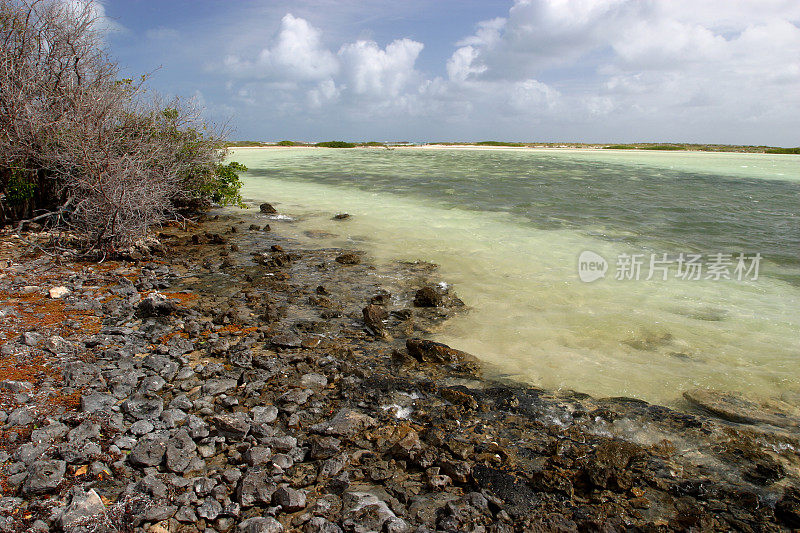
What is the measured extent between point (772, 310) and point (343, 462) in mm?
8053

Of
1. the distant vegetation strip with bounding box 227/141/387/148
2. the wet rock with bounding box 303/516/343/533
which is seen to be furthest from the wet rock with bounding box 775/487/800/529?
the distant vegetation strip with bounding box 227/141/387/148

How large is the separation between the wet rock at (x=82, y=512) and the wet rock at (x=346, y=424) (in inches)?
65.8

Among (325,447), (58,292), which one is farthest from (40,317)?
(325,447)

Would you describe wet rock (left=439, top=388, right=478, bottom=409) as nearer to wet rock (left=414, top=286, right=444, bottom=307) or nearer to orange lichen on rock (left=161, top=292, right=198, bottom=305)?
wet rock (left=414, top=286, right=444, bottom=307)

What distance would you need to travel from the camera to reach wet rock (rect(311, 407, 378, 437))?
422 centimetres

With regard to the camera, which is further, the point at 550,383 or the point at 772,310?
the point at 772,310

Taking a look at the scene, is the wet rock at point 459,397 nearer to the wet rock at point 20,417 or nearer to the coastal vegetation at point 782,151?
the wet rock at point 20,417

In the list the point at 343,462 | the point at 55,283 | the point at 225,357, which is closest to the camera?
the point at 343,462

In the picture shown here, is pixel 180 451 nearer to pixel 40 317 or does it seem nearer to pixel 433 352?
pixel 433 352

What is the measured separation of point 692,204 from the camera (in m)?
19.8

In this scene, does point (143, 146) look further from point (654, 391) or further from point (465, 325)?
point (654, 391)

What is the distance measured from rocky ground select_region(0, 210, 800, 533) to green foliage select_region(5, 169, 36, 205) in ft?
15.7

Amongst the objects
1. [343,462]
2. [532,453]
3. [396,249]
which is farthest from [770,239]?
[343,462]

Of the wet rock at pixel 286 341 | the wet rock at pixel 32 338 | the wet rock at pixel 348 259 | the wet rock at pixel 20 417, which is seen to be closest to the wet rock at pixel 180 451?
the wet rock at pixel 20 417
